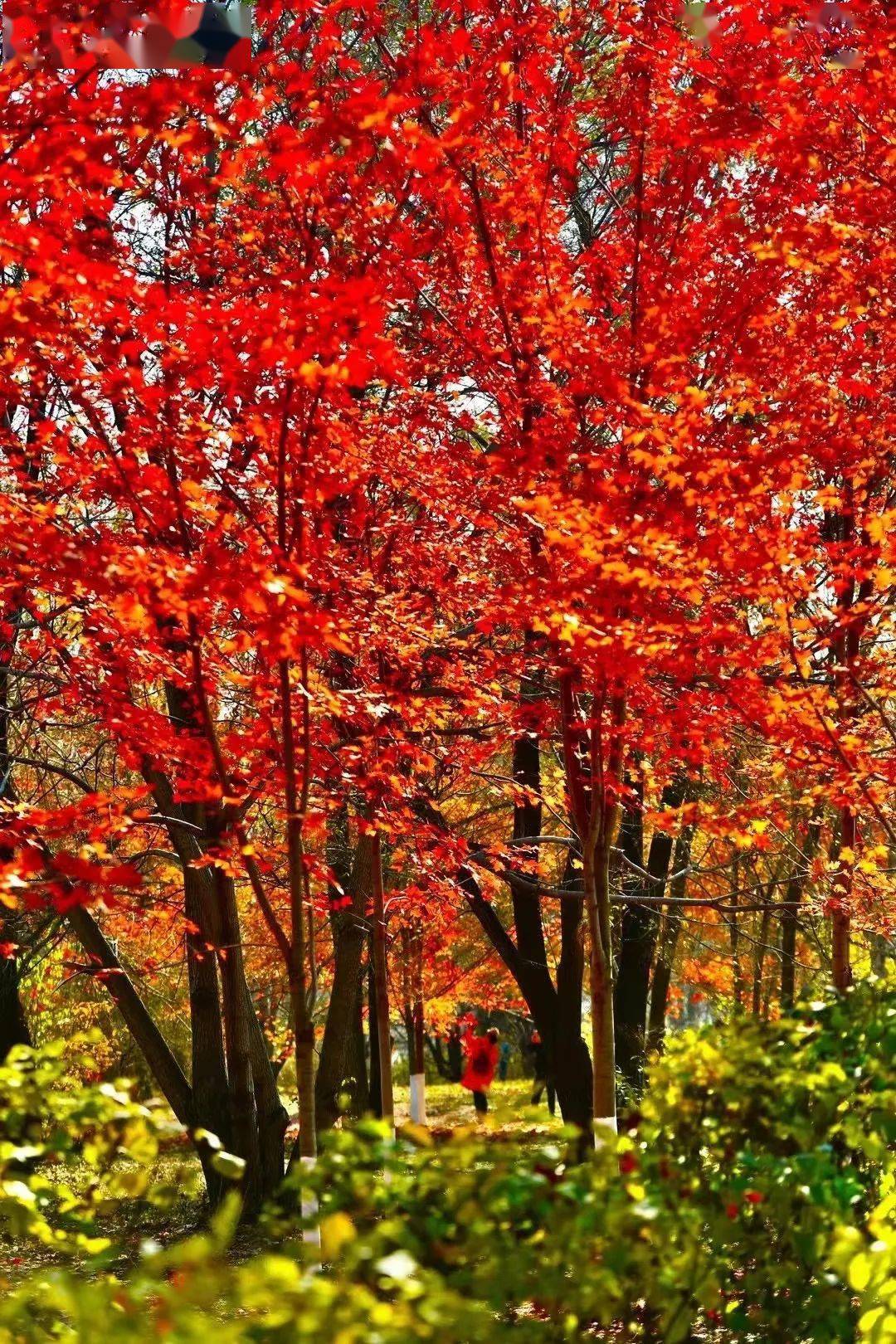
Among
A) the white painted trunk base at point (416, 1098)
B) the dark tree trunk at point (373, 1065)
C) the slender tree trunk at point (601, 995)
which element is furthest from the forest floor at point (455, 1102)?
the slender tree trunk at point (601, 995)

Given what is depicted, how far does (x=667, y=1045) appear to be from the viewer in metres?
4.16

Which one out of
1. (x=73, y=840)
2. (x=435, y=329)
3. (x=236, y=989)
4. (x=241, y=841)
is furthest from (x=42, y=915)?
(x=435, y=329)

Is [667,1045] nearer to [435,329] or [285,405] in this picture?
[285,405]

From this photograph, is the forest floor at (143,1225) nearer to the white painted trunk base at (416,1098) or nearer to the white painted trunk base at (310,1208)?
the white painted trunk base at (310,1208)

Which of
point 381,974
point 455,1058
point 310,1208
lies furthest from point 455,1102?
point 310,1208

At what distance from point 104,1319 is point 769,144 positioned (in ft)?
18.7

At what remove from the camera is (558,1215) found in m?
2.76

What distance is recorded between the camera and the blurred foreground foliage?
91.5 inches

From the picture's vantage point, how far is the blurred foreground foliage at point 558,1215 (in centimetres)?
232

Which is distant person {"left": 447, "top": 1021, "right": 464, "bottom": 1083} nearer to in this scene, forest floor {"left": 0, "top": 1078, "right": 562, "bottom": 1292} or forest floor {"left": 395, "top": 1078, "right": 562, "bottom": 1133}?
forest floor {"left": 395, "top": 1078, "right": 562, "bottom": 1133}

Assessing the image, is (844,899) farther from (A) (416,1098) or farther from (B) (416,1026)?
(B) (416,1026)

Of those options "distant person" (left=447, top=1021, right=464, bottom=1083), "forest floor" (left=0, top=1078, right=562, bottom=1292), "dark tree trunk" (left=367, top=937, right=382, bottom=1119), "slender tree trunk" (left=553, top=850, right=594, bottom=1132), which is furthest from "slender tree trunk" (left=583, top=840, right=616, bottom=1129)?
"distant person" (left=447, top=1021, right=464, bottom=1083)

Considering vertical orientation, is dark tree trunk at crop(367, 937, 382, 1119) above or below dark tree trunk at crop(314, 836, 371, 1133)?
below

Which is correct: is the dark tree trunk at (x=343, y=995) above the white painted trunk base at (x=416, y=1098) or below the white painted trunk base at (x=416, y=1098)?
above
